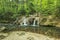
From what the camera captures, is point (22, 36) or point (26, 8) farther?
point (26, 8)

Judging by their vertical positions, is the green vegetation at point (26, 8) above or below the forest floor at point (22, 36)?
above

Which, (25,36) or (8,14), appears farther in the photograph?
(8,14)

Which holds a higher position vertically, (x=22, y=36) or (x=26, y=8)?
(x=26, y=8)

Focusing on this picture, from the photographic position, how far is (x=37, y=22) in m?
5.19

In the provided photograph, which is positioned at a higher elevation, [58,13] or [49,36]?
[58,13]

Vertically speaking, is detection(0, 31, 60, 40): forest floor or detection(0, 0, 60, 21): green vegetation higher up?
detection(0, 0, 60, 21): green vegetation

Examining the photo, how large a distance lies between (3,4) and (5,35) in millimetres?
2061

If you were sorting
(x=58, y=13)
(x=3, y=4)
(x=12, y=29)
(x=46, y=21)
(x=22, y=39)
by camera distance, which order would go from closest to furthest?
(x=22, y=39) → (x=12, y=29) → (x=58, y=13) → (x=46, y=21) → (x=3, y=4)

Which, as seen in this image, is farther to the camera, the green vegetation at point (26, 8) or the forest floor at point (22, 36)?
the green vegetation at point (26, 8)

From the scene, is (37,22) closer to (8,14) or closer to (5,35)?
(8,14)

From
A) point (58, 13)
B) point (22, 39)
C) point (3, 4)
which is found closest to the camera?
point (22, 39)

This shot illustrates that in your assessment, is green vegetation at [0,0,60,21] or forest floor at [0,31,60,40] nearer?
forest floor at [0,31,60,40]

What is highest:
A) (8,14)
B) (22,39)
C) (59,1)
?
(59,1)

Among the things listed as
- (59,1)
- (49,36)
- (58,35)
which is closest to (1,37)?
(49,36)
